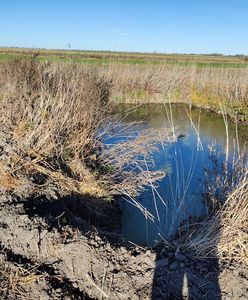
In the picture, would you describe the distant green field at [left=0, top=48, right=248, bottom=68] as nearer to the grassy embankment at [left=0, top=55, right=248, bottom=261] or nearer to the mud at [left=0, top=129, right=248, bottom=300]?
the grassy embankment at [left=0, top=55, right=248, bottom=261]

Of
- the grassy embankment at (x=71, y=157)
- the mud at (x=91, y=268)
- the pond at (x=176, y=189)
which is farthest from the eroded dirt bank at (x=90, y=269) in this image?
the pond at (x=176, y=189)

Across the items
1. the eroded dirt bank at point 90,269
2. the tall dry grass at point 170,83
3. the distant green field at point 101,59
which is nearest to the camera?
the eroded dirt bank at point 90,269

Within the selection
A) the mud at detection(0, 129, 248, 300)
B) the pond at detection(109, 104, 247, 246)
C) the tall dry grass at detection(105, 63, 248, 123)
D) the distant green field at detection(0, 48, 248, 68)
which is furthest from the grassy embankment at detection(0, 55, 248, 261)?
the tall dry grass at detection(105, 63, 248, 123)

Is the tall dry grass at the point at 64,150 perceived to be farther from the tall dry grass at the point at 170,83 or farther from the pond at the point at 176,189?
the tall dry grass at the point at 170,83

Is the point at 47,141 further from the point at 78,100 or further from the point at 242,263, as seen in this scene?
the point at 242,263

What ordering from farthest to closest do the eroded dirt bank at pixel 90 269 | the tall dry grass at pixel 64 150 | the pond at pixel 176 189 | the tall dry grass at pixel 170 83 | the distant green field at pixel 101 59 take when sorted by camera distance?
the distant green field at pixel 101 59 → the tall dry grass at pixel 170 83 → the pond at pixel 176 189 → the tall dry grass at pixel 64 150 → the eroded dirt bank at pixel 90 269

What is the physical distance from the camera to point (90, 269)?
3.75m

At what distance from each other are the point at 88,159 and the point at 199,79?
50.2ft

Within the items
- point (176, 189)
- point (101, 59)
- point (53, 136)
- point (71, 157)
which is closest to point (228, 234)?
point (176, 189)

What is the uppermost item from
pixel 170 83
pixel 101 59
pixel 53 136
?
pixel 101 59

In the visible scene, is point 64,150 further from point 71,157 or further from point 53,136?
point 53,136

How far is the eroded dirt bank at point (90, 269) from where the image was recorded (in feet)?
11.7

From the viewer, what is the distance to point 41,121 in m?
5.99

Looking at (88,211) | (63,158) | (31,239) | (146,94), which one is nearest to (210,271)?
(31,239)
